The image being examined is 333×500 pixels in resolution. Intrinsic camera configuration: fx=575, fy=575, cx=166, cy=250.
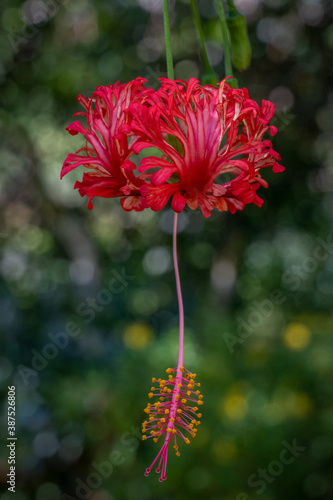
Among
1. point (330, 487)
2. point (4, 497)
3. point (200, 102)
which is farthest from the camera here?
point (4, 497)

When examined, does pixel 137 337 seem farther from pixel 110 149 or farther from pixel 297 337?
pixel 110 149

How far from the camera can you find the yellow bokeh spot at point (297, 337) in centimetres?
210

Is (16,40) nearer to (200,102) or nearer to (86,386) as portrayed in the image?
(86,386)

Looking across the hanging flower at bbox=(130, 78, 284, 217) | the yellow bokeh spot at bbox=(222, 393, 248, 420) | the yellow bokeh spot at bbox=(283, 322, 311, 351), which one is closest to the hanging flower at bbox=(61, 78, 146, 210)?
the hanging flower at bbox=(130, 78, 284, 217)

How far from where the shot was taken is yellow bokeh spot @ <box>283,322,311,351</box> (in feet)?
6.88

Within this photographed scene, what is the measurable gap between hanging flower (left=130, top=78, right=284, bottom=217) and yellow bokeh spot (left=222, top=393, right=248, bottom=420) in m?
1.18

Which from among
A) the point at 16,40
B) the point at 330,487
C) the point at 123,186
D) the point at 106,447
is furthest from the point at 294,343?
the point at 16,40

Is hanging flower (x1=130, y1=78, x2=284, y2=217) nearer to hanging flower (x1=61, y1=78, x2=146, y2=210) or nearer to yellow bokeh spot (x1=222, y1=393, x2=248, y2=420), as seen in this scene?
hanging flower (x1=61, y1=78, x2=146, y2=210)

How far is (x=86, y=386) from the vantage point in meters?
2.18

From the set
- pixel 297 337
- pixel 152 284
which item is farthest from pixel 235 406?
pixel 152 284

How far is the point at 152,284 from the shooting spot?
350 centimetres

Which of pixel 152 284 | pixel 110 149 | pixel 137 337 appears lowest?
pixel 152 284

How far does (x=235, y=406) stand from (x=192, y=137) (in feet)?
4.20

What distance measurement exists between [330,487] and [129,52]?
200 cm
